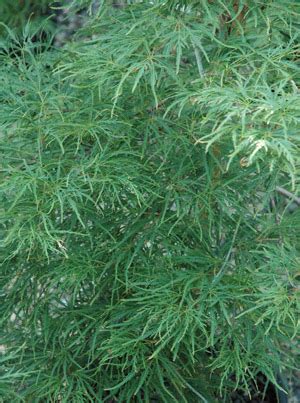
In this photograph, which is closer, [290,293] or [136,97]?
[290,293]

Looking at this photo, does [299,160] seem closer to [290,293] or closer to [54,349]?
[290,293]

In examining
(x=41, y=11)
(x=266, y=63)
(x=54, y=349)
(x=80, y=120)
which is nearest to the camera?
(x=266, y=63)

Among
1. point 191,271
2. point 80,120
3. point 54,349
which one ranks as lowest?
point 54,349

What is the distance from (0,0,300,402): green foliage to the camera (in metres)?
1.53

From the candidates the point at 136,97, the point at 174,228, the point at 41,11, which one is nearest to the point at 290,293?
the point at 174,228

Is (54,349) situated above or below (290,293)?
below

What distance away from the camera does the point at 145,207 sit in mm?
1650

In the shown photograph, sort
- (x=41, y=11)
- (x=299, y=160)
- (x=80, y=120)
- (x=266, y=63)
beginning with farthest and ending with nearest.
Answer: (x=41, y=11) < (x=80, y=120) < (x=266, y=63) < (x=299, y=160)

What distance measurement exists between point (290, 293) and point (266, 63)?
369mm

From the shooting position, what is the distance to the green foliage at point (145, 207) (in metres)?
1.53

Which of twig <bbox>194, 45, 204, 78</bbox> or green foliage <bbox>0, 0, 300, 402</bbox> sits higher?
twig <bbox>194, 45, 204, 78</bbox>

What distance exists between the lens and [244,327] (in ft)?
5.35

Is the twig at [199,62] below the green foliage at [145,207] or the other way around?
the other way around

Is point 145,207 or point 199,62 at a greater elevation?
point 199,62
